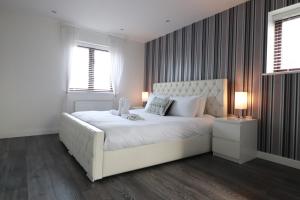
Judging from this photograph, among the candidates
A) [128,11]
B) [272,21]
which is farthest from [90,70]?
[272,21]

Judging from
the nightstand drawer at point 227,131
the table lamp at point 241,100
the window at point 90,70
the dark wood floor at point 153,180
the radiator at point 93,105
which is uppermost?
the window at point 90,70

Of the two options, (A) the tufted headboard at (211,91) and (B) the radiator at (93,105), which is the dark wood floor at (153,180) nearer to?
(A) the tufted headboard at (211,91)

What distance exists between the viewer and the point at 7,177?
2.07 metres

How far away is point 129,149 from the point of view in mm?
2256

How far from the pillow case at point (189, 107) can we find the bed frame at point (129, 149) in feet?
0.87

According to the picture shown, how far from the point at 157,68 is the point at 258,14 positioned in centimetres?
273

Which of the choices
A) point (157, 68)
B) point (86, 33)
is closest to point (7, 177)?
point (86, 33)

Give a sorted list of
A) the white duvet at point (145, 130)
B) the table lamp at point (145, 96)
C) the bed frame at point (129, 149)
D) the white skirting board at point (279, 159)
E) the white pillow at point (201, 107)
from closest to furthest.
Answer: the bed frame at point (129, 149)
the white duvet at point (145, 130)
the white skirting board at point (279, 159)
the white pillow at point (201, 107)
the table lamp at point (145, 96)

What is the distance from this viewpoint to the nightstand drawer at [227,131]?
2.68 m

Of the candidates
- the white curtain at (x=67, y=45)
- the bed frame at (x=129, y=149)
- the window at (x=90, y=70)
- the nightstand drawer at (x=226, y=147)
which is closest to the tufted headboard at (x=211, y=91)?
the bed frame at (x=129, y=149)

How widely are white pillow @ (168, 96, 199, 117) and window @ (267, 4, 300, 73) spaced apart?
4.10 feet

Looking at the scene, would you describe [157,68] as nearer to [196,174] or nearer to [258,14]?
[258,14]

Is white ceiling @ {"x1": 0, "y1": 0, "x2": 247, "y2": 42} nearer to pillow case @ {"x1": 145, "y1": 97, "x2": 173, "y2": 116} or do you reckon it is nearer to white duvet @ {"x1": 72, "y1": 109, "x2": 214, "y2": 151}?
pillow case @ {"x1": 145, "y1": 97, "x2": 173, "y2": 116}

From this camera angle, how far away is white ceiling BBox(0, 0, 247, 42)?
127 inches
